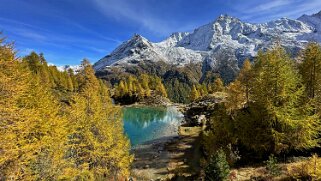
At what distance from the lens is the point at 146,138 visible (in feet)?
209

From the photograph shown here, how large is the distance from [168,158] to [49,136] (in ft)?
92.9

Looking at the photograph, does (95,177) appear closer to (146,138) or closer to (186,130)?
(146,138)

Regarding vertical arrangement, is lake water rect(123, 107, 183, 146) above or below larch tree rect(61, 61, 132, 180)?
below

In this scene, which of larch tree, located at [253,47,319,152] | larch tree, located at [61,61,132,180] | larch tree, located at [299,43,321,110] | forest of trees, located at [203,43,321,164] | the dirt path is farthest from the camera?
the dirt path

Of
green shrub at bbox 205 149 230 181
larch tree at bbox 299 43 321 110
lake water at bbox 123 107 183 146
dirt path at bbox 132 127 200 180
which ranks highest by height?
larch tree at bbox 299 43 321 110

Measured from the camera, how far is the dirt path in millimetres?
35875

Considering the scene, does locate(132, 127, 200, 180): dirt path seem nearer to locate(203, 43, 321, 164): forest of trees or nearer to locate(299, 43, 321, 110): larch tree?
locate(203, 43, 321, 164): forest of trees

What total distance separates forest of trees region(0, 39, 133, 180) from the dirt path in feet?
29.3

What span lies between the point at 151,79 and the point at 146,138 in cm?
10824

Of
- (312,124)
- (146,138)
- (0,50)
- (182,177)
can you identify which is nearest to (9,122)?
(0,50)

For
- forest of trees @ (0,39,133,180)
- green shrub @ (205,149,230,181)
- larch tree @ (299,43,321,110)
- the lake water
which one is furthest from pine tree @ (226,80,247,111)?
green shrub @ (205,149,230,181)

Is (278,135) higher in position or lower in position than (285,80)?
lower

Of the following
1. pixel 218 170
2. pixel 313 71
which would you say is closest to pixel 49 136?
pixel 218 170

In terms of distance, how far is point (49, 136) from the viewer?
20.6 meters
